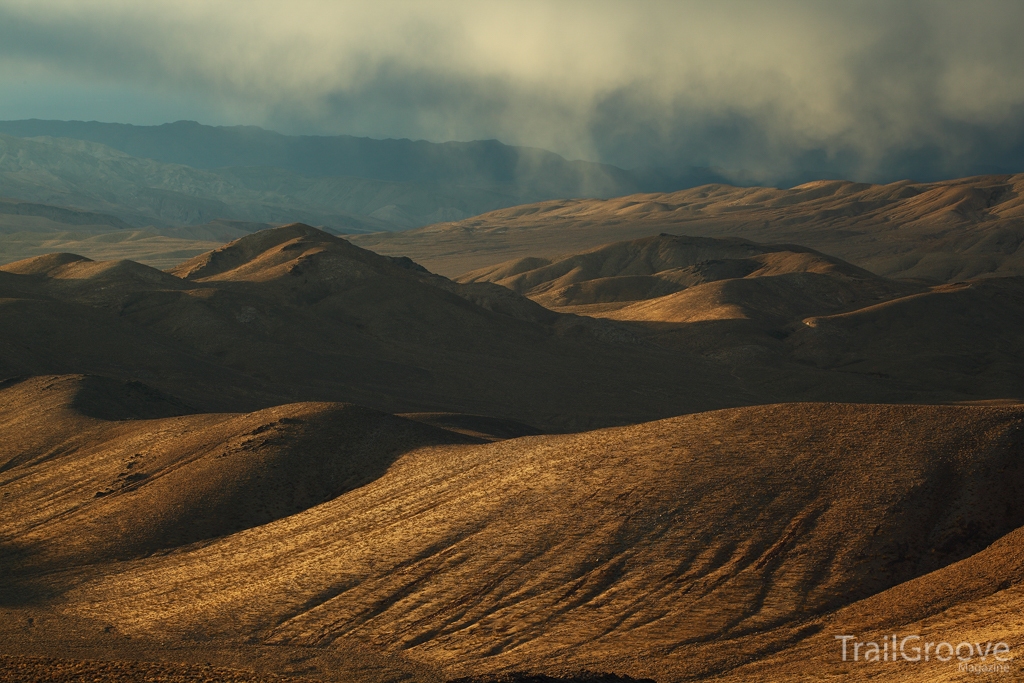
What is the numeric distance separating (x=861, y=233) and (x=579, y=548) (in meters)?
152

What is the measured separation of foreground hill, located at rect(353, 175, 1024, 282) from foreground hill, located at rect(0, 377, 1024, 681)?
102420 millimetres

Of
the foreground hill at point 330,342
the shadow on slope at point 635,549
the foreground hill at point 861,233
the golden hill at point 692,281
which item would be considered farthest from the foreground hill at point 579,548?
the foreground hill at point 861,233

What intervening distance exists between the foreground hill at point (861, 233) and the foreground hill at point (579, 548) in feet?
336

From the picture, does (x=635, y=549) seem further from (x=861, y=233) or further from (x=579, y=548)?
(x=861, y=233)

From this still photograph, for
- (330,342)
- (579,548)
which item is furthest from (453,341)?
(579,548)

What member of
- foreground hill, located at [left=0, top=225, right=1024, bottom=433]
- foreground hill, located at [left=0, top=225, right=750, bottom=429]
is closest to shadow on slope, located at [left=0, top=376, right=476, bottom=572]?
foreground hill, located at [left=0, top=225, right=1024, bottom=433]

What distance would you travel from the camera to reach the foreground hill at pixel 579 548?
48.6ft

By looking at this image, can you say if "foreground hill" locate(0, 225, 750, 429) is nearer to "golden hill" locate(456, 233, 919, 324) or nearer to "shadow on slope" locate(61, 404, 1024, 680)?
"golden hill" locate(456, 233, 919, 324)

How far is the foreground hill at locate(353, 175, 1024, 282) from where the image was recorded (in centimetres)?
12654

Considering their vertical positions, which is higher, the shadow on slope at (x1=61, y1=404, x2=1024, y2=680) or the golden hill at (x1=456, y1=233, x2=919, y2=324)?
the golden hill at (x1=456, y1=233, x2=919, y2=324)

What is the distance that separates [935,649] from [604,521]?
687 cm

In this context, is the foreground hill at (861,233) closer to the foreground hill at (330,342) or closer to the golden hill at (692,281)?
the golden hill at (692,281)

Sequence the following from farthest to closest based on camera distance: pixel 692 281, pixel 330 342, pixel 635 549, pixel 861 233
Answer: pixel 861 233 → pixel 692 281 → pixel 330 342 → pixel 635 549

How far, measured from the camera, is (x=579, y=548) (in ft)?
58.5
